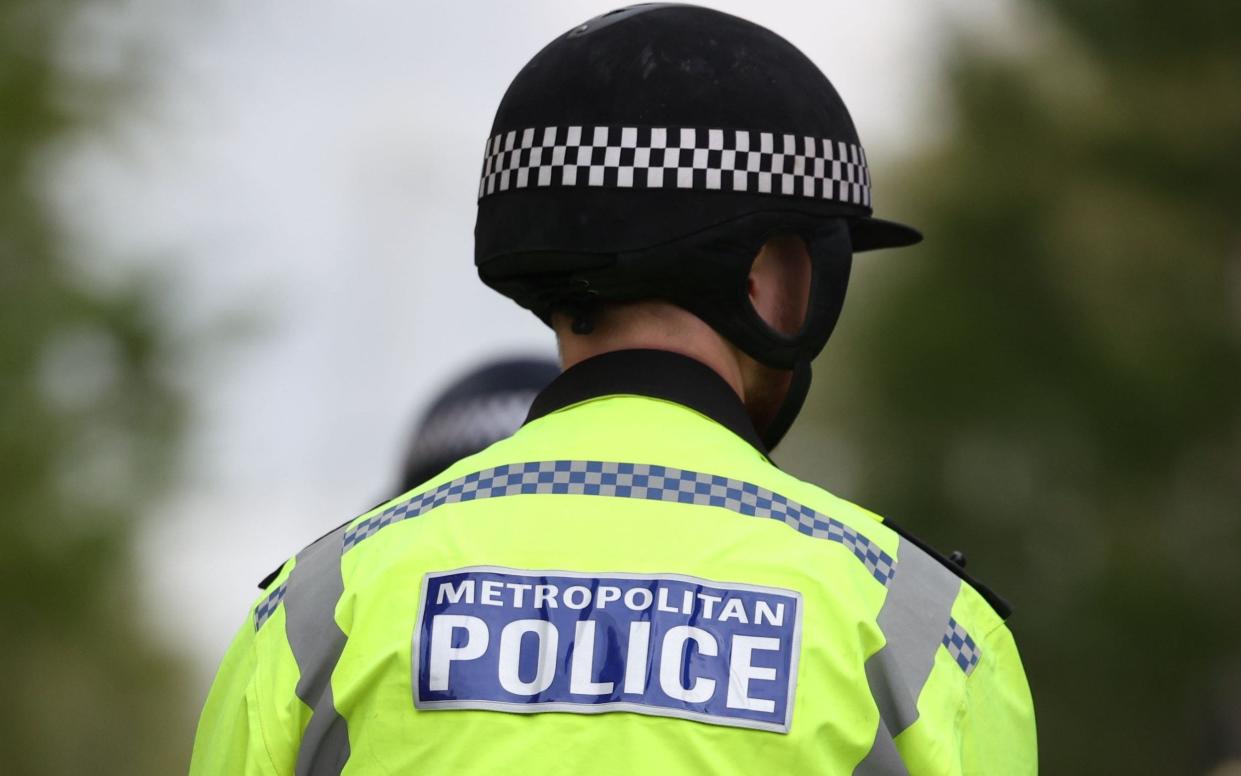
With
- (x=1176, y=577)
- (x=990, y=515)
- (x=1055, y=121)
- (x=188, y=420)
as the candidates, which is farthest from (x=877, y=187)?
(x=188, y=420)

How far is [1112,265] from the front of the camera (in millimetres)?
12695

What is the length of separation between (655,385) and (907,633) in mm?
351

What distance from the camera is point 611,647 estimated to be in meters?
1.53

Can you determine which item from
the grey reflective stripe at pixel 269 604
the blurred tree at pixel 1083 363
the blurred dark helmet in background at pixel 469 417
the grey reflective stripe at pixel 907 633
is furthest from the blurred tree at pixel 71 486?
the grey reflective stripe at pixel 907 633

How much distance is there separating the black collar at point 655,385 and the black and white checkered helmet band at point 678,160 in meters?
0.18

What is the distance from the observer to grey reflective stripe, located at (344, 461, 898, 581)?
1588mm

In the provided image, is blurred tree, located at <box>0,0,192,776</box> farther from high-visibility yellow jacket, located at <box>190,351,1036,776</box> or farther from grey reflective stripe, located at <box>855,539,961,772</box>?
grey reflective stripe, located at <box>855,539,961,772</box>

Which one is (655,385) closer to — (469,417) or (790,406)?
(790,406)

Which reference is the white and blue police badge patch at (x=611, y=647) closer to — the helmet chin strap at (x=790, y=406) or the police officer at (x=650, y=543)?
the police officer at (x=650, y=543)

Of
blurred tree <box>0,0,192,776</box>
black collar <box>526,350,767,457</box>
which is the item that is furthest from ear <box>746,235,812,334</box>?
blurred tree <box>0,0,192,776</box>

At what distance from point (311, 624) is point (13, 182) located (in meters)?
9.19

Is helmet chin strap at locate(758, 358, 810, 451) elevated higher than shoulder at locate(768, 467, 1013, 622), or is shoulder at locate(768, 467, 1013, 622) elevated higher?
helmet chin strap at locate(758, 358, 810, 451)

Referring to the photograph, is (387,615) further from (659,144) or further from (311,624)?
(659,144)

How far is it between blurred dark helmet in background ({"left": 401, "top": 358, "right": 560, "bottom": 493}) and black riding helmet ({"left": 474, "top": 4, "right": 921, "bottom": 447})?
172 cm
